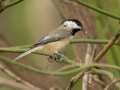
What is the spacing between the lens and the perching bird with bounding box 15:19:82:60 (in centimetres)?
282

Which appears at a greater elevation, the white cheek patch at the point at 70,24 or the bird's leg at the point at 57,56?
the white cheek patch at the point at 70,24

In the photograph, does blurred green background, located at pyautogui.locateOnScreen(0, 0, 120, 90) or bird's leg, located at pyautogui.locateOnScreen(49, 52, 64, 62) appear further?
blurred green background, located at pyautogui.locateOnScreen(0, 0, 120, 90)

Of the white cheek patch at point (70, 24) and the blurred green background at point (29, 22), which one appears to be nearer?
the white cheek patch at point (70, 24)

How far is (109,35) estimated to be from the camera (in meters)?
2.96

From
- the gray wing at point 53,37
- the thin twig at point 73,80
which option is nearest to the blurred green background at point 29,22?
the gray wing at point 53,37

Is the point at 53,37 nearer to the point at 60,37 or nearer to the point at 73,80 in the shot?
the point at 60,37

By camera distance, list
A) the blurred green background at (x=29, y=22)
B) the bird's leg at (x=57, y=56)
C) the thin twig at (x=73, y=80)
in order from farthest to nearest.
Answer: the blurred green background at (x=29, y=22) < the bird's leg at (x=57, y=56) < the thin twig at (x=73, y=80)

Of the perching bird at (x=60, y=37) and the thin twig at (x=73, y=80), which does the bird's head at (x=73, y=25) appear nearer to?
the perching bird at (x=60, y=37)

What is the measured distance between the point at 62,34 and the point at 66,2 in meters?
0.17

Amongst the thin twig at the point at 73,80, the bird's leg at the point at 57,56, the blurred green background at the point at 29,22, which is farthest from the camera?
the blurred green background at the point at 29,22

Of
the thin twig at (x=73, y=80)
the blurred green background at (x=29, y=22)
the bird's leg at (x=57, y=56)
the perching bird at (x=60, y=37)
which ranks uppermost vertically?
the blurred green background at (x=29, y=22)

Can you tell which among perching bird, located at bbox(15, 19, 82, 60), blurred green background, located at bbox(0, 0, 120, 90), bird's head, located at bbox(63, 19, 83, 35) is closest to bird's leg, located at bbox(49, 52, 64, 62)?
perching bird, located at bbox(15, 19, 82, 60)

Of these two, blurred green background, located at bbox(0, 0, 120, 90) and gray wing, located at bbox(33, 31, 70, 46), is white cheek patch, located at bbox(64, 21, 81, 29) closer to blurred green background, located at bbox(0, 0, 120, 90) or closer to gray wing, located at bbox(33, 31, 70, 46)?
gray wing, located at bbox(33, 31, 70, 46)

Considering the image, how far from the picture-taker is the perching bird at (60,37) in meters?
2.82
